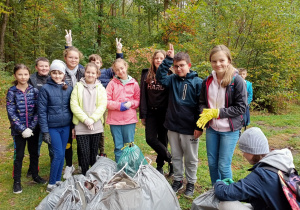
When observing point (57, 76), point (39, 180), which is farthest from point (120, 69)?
point (39, 180)

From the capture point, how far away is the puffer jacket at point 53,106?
124 inches

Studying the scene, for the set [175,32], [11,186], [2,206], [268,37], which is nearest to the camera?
[2,206]

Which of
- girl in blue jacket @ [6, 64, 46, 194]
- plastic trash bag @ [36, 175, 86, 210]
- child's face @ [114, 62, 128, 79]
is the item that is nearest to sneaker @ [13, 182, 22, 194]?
girl in blue jacket @ [6, 64, 46, 194]

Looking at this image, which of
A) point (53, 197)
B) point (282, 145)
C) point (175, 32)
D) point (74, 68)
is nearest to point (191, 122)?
point (53, 197)

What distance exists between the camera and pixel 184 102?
307 cm

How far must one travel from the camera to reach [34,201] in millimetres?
3158

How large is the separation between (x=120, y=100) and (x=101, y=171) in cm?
117

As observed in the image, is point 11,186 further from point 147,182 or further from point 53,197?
point 147,182

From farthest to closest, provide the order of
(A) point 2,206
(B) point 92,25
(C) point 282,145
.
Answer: (B) point 92,25 → (C) point 282,145 → (A) point 2,206

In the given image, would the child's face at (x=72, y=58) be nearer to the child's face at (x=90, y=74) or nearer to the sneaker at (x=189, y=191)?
the child's face at (x=90, y=74)

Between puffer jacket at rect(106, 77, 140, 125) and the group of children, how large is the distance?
0.6 inches

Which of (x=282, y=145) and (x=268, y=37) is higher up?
(x=268, y=37)

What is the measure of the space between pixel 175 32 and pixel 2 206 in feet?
28.4

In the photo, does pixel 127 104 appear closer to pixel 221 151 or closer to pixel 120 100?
pixel 120 100
